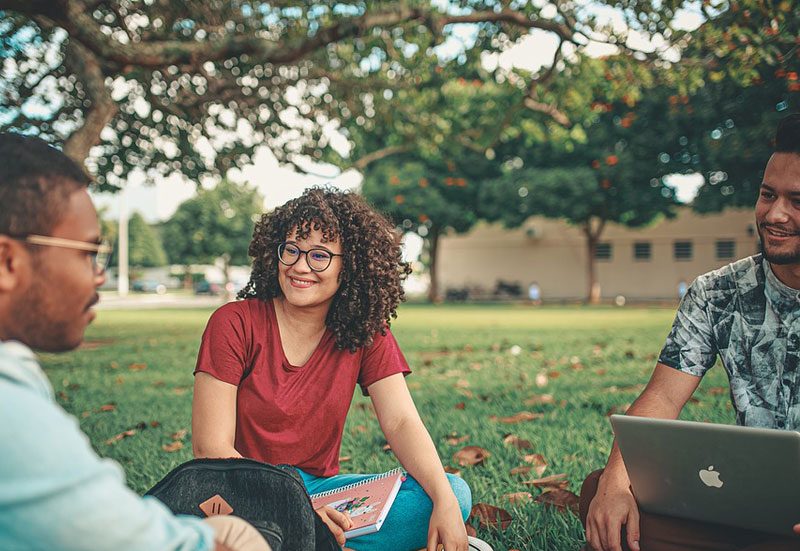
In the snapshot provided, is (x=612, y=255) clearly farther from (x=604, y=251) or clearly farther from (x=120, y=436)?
(x=120, y=436)

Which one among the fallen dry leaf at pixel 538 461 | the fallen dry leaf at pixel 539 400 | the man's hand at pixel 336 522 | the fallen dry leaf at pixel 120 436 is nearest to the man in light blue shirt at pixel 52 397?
the man's hand at pixel 336 522

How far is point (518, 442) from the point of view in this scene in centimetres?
452

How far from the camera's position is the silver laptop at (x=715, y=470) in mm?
2016

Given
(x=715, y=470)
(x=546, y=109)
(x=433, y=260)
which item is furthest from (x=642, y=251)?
(x=715, y=470)

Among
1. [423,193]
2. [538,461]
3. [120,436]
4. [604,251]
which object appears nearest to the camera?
[538,461]

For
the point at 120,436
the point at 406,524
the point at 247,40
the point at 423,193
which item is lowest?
the point at 120,436

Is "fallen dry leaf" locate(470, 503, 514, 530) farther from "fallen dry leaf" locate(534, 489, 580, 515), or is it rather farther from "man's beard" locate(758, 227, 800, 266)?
"man's beard" locate(758, 227, 800, 266)

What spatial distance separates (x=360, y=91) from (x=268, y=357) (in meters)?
9.19

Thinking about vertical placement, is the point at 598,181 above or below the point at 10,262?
above

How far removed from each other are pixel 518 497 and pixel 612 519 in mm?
1102

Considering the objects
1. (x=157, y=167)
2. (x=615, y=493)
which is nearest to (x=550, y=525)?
(x=615, y=493)

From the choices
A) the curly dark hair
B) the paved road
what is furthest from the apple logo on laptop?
the paved road

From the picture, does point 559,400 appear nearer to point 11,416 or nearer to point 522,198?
point 11,416

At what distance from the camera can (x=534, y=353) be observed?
10094mm
